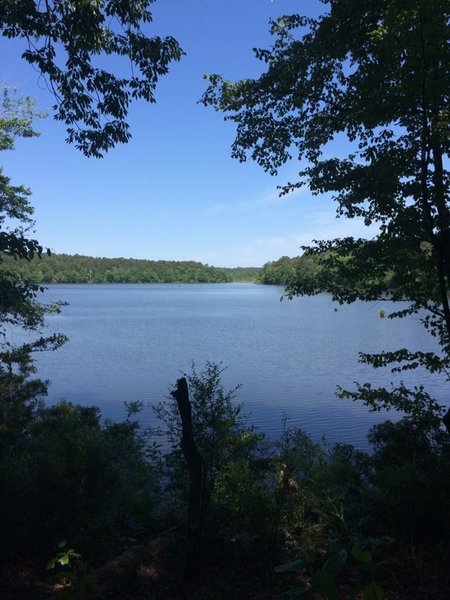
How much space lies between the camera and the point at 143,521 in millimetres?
6691

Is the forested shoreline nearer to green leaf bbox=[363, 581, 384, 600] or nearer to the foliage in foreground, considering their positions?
the foliage in foreground

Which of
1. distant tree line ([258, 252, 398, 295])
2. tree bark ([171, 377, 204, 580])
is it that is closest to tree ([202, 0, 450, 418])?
distant tree line ([258, 252, 398, 295])

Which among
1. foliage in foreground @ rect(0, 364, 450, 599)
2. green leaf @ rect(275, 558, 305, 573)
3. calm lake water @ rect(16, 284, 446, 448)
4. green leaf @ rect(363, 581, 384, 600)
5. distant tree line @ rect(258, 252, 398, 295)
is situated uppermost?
distant tree line @ rect(258, 252, 398, 295)

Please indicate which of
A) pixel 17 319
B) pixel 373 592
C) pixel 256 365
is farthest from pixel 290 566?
pixel 256 365

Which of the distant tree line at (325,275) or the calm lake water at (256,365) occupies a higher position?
the distant tree line at (325,275)

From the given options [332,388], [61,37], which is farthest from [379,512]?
[332,388]

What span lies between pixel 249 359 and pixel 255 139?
22.1 metres

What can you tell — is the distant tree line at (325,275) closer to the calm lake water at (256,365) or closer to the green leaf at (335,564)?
the calm lake water at (256,365)

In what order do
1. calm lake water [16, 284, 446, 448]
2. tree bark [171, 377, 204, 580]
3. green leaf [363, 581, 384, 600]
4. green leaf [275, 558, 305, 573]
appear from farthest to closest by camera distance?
calm lake water [16, 284, 446, 448] < tree bark [171, 377, 204, 580] < green leaf [275, 558, 305, 573] < green leaf [363, 581, 384, 600]

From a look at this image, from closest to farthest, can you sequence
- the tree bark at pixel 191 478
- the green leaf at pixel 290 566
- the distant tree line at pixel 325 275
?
the green leaf at pixel 290 566
the tree bark at pixel 191 478
the distant tree line at pixel 325 275

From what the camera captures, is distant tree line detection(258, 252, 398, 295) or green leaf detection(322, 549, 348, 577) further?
distant tree line detection(258, 252, 398, 295)

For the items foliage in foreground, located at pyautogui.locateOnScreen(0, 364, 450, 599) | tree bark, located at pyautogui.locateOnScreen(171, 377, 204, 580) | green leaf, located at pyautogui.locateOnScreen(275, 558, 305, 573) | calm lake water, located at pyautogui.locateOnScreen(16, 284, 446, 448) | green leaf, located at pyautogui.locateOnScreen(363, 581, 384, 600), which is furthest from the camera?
calm lake water, located at pyautogui.locateOnScreen(16, 284, 446, 448)

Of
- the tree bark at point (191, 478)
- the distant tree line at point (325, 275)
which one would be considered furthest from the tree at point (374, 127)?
the tree bark at point (191, 478)

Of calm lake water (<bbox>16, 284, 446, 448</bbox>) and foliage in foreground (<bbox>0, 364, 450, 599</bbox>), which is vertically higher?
foliage in foreground (<bbox>0, 364, 450, 599</bbox>)
